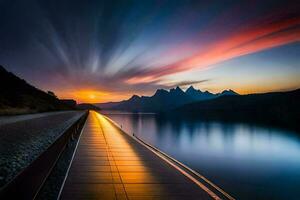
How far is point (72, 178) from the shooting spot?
350 inches

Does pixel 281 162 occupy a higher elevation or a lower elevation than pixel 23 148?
lower

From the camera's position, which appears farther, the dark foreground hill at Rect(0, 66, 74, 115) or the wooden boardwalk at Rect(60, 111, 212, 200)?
the dark foreground hill at Rect(0, 66, 74, 115)

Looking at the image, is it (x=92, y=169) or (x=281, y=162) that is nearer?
(x=92, y=169)

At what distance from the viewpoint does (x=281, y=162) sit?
36.8m

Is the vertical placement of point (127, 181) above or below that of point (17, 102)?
below

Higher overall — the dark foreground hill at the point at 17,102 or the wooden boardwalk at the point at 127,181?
the dark foreground hill at the point at 17,102

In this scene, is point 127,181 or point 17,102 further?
point 17,102

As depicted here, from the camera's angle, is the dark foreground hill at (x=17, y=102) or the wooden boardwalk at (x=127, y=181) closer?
the wooden boardwalk at (x=127, y=181)

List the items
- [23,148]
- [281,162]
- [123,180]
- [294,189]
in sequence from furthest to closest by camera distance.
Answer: [281,162], [294,189], [23,148], [123,180]

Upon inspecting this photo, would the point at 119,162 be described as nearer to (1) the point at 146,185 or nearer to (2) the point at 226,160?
(1) the point at 146,185

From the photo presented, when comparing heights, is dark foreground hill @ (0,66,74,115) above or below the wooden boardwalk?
above

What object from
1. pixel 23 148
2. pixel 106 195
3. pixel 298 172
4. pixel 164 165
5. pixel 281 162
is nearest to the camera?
pixel 106 195

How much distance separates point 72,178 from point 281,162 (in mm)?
35730

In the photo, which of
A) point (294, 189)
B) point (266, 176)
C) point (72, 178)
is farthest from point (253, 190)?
point (72, 178)
